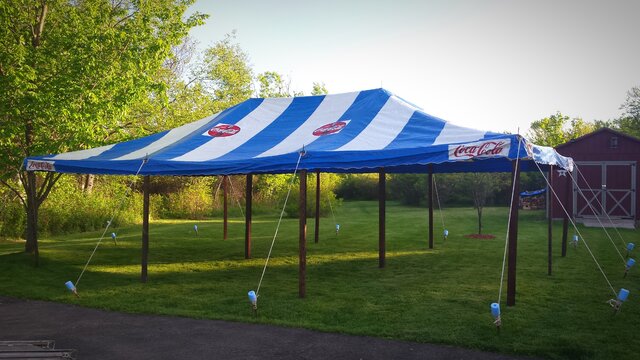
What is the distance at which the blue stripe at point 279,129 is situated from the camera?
800 centimetres

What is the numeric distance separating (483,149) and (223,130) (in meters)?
5.16

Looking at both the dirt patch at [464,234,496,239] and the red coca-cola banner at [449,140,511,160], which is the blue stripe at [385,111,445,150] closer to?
the red coca-cola banner at [449,140,511,160]

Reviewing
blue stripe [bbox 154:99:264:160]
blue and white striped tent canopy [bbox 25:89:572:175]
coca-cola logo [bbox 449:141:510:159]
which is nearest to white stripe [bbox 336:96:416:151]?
blue and white striped tent canopy [bbox 25:89:572:175]

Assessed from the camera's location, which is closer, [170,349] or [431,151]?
[170,349]

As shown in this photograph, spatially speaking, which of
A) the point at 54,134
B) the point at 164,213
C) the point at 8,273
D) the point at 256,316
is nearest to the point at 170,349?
the point at 256,316

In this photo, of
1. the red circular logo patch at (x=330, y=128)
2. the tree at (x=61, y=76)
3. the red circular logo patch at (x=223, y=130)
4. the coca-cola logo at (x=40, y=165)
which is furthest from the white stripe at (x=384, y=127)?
the tree at (x=61, y=76)

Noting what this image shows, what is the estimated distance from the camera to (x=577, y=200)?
19656mm

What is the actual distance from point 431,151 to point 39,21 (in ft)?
31.5

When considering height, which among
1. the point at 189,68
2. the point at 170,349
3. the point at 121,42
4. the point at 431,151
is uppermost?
the point at 189,68

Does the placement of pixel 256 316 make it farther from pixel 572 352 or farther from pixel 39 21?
pixel 39 21

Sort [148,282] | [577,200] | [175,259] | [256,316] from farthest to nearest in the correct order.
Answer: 1. [577,200]
2. [175,259]
3. [148,282]
4. [256,316]

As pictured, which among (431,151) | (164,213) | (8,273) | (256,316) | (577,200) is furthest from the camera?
(164,213)

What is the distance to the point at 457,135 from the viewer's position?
23.1ft

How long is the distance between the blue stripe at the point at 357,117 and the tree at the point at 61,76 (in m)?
5.19
